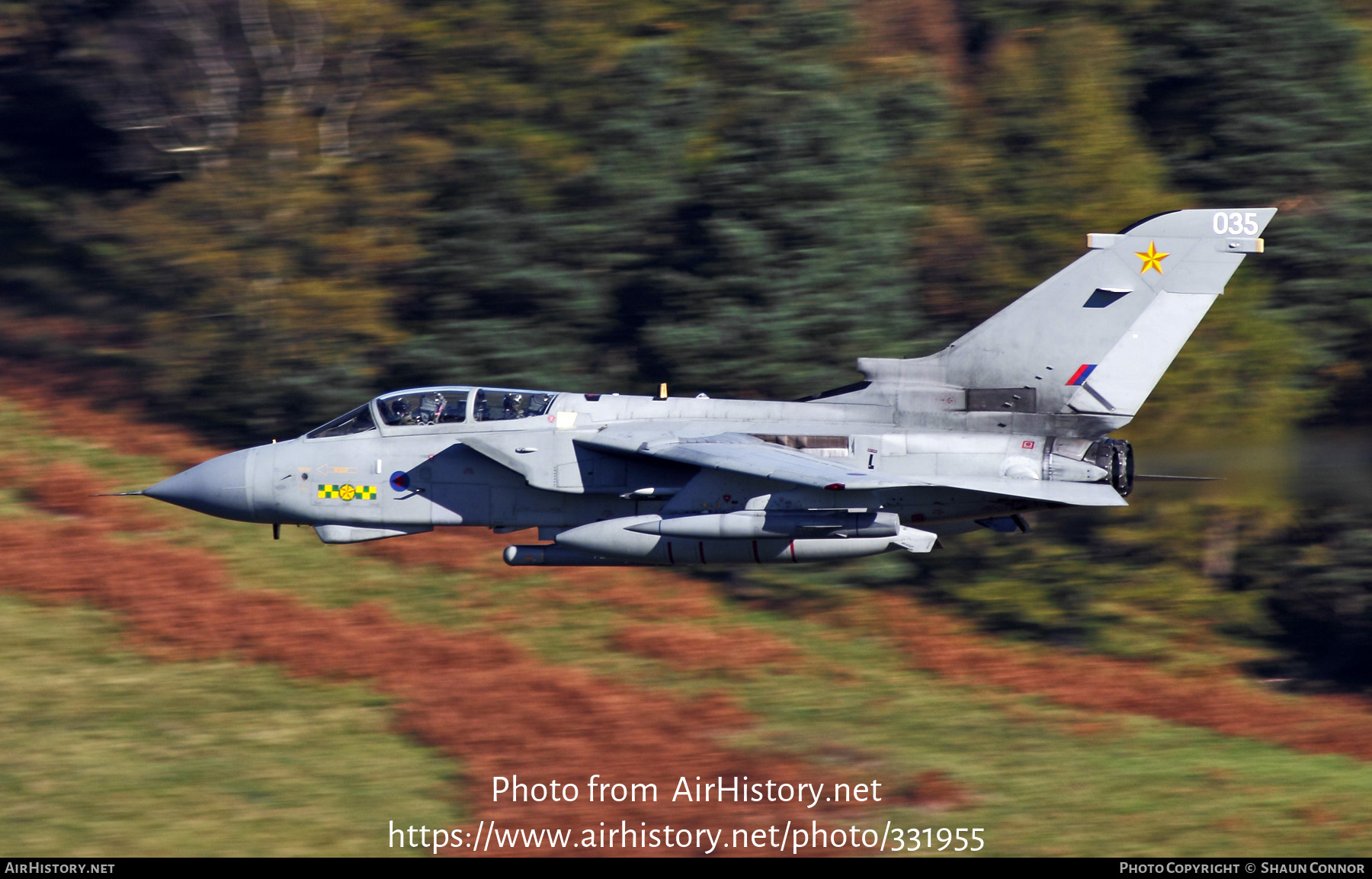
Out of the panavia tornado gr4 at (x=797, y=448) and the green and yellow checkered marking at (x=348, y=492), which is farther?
the green and yellow checkered marking at (x=348, y=492)

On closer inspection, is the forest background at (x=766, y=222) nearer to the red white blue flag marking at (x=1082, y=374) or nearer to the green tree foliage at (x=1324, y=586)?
the green tree foliage at (x=1324, y=586)

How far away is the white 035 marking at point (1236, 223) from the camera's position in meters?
14.8

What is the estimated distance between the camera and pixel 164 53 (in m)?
28.7

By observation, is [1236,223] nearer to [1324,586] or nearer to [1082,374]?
[1082,374]

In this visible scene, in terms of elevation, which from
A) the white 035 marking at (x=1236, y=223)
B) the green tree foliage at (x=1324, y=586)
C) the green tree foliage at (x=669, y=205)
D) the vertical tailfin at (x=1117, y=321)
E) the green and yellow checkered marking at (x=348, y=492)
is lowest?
the green tree foliage at (x=1324, y=586)

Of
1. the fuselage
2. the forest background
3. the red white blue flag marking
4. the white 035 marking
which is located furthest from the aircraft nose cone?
the white 035 marking

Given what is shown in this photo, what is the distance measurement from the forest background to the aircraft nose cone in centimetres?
986

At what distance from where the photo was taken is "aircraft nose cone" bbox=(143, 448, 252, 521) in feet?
50.3

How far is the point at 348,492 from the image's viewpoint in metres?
15.2

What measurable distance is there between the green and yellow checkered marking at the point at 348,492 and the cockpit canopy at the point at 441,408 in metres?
0.61

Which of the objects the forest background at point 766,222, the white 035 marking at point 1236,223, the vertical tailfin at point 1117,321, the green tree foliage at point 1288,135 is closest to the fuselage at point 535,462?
the vertical tailfin at point 1117,321

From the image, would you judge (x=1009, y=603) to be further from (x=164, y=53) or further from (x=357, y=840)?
(x=164, y=53)

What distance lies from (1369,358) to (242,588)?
67.1 ft
